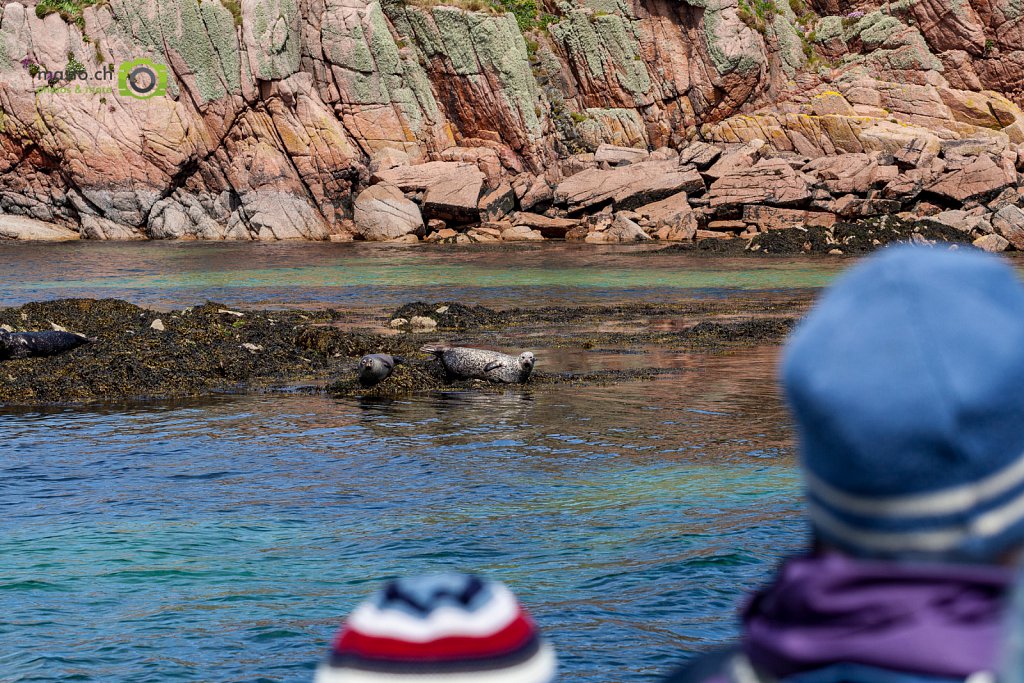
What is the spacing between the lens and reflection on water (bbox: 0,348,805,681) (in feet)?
19.1

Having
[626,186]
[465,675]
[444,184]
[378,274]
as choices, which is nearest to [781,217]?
[626,186]

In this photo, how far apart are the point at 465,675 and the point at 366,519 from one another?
6.59 metres

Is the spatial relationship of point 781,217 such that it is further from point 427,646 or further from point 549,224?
point 427,646

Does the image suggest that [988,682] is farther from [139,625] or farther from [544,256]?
[544,256]

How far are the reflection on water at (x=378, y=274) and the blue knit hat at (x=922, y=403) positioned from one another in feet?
80.1

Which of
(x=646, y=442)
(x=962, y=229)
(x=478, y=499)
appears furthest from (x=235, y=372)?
(x=962, y=229)

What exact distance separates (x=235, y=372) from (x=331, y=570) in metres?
8.72

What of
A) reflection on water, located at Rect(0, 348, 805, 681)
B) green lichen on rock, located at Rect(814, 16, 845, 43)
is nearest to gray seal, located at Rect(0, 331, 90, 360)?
reflection on water, located at Rect(0, 348, 805, 681)

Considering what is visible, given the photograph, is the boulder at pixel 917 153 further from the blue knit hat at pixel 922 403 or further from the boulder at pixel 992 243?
the blue knit hat at pixel 922 403

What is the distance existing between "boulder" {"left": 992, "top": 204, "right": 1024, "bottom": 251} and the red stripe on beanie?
39.4 meters

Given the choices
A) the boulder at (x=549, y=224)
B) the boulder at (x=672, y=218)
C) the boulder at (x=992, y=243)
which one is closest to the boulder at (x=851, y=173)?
the boulder at (x=672, y=218)

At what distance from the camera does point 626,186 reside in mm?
47531

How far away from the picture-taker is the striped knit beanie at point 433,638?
1.38 m

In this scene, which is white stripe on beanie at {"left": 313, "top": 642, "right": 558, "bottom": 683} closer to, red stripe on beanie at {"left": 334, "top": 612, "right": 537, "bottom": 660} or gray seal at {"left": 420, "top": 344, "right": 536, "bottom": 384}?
red stripe on beanie at {"left": 334, "top": 612, "right": 537, "bottom": 660}
